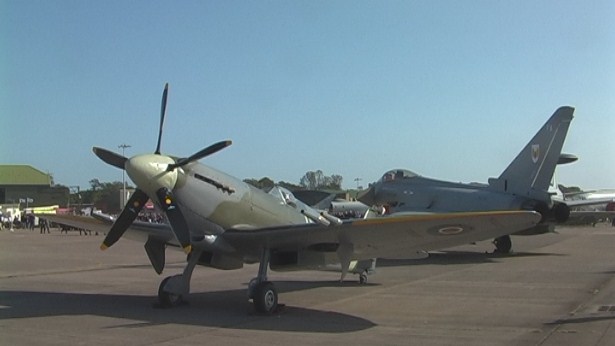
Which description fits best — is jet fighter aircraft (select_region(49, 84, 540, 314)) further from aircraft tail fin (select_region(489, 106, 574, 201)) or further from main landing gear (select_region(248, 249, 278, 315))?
aircraft tail fin (select_region(489, 106, 574, 201))

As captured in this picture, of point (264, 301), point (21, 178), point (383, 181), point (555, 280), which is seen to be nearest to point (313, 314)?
point (264, 301)

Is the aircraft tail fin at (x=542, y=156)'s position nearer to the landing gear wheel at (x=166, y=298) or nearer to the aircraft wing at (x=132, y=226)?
the aircraft wing at (x=132, y=226)

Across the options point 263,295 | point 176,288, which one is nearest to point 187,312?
point 176,288

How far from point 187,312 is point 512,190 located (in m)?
15.8

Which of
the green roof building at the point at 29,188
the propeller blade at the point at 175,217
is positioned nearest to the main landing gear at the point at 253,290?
the propeller blade at the point at 175,217

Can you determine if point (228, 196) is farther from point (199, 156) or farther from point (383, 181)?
point (383, 181)

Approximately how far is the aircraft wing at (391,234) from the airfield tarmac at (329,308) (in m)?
1.13

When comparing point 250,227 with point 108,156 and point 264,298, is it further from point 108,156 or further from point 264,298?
point 108,156

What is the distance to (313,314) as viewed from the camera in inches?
428

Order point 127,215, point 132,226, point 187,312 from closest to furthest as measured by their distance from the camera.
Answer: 1. point 127,215
2. point 187,312
3. point 132,226

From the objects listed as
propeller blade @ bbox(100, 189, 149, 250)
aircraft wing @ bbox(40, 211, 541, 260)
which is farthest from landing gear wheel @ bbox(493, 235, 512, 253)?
propeller blade @ bbox(100, 189, 149, 250)

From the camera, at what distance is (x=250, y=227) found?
11.8m

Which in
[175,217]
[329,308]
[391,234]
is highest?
[175,217]

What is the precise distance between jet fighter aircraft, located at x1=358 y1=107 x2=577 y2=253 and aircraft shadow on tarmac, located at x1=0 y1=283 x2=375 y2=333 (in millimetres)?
13021
